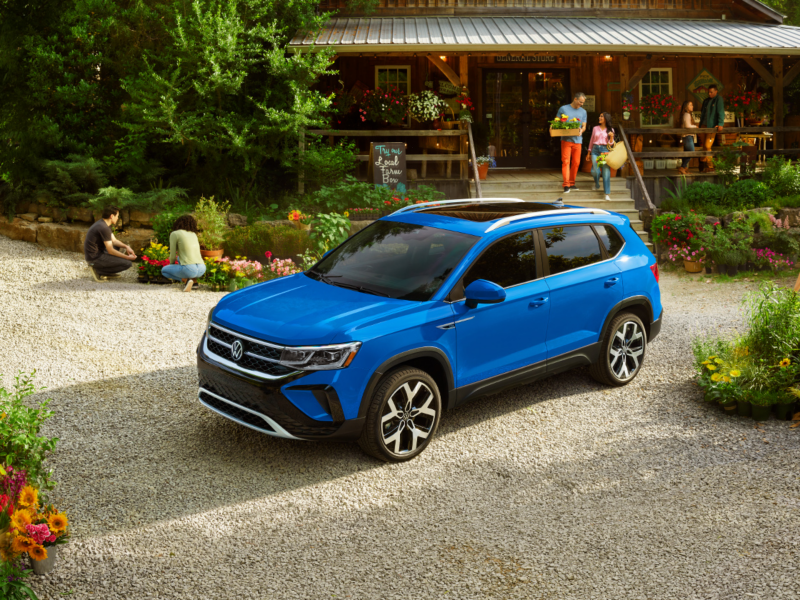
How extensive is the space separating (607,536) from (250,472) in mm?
2512

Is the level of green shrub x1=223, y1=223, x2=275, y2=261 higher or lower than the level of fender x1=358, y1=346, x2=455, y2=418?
higher

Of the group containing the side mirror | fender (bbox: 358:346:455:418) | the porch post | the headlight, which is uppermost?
the porch post

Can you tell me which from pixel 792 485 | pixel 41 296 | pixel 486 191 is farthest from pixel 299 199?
pixel 792 485

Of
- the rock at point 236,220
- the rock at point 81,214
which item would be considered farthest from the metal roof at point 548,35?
the rock at point 81,214

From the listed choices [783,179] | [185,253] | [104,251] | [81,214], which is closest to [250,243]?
[185,253]

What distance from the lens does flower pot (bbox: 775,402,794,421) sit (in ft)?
20.9

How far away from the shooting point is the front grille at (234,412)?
5188 mm

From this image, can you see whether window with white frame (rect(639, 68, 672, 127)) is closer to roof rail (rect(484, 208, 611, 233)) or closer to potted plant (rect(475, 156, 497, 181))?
potted plant (rect(475, 156, 497, 181))

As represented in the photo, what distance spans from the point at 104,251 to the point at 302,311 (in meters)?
7.12

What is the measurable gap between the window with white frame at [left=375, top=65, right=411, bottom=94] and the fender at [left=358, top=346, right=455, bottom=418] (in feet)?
45.2

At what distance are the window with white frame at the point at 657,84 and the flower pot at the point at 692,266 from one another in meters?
7.35

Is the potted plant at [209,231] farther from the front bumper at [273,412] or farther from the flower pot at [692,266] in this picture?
the flower pot at [692,266]

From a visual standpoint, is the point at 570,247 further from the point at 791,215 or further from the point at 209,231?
the point at 791,215

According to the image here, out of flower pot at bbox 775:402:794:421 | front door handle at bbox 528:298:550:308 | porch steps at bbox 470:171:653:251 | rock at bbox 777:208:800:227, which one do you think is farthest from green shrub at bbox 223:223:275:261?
rock at bbox 777:208:800:227
